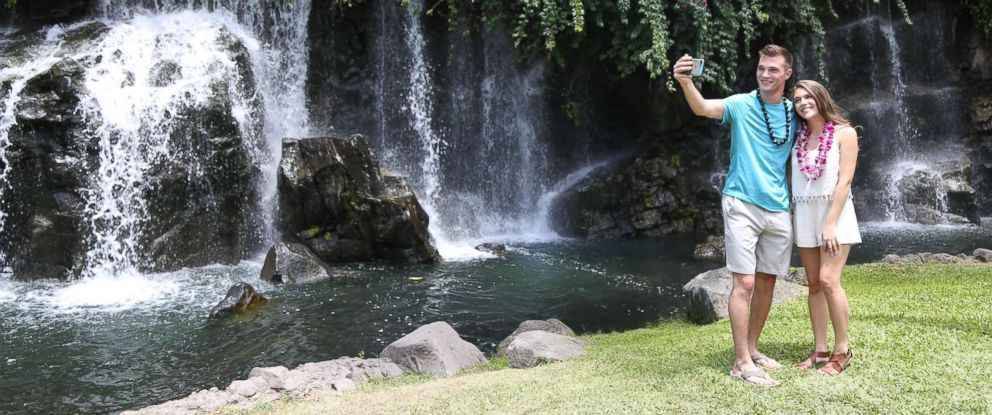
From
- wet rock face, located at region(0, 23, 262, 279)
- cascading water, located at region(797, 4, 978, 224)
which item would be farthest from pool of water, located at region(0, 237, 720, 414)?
cascading water, located at region(797, 4, 978, 224)

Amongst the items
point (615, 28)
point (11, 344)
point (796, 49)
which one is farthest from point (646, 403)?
point (796, 49)

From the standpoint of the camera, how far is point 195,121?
44.6ft

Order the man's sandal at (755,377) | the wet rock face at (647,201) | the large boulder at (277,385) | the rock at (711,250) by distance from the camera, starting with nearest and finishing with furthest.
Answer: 1. the man's sandal at (755,377)
2. the large boulder at (277,385)
3. the rock at (711,250)
4. the wet rock face at (647,201)

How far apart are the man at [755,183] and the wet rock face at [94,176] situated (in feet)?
36.1

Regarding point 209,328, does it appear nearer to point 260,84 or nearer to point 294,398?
point 294,398

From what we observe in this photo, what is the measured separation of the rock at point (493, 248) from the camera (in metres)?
15.0

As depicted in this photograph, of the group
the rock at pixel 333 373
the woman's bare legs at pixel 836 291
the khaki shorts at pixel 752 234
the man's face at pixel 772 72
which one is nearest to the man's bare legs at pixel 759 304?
the khaki shorts at pixel 752 234

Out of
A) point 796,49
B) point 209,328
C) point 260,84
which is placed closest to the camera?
point 209,328

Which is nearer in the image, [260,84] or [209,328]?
[209,328]

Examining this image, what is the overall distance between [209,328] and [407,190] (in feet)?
17.7

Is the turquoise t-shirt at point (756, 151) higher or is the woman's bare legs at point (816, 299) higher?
the turquoise t-shirt at point (756, 151)

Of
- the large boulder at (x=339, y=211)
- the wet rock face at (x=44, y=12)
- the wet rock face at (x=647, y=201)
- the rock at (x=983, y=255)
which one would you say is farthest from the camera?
the wet rock face at (x=647, y=201)

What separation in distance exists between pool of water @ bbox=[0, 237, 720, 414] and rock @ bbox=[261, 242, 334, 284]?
0.38 metres

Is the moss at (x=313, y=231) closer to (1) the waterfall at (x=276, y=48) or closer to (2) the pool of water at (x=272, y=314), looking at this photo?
(2) the pool of water at (x=272, y=314)
